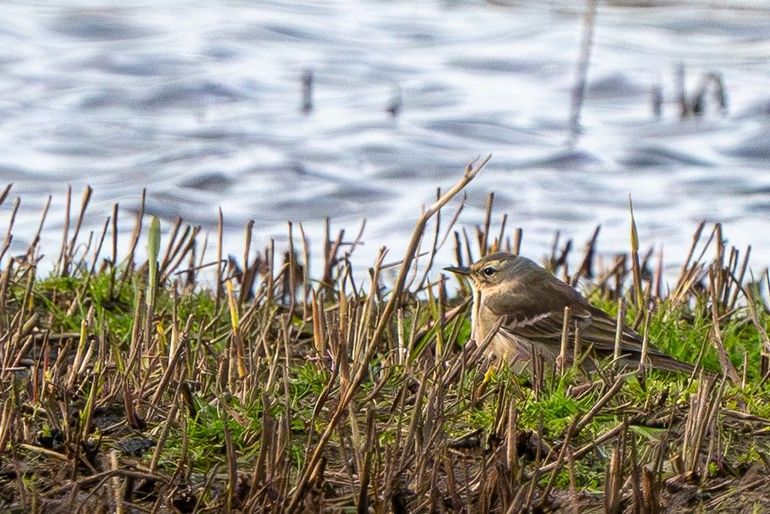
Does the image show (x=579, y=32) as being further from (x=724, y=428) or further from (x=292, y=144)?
(x=724, y=428)

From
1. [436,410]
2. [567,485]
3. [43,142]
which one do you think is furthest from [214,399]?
[43,142]

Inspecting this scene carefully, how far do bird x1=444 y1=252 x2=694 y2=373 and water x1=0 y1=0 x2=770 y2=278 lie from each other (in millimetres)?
3966

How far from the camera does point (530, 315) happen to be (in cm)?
761

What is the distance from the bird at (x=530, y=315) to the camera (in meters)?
7.14

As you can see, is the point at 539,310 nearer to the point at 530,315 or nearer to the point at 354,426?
the point at 530,315

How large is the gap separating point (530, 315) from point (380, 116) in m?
9.49

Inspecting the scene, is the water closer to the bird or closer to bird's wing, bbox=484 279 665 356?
the bird

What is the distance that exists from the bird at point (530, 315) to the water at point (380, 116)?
156 inches

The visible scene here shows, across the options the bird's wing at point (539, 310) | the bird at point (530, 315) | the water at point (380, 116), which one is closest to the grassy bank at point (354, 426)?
the bird at point (530, 315)

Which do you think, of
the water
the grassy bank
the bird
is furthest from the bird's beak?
the water

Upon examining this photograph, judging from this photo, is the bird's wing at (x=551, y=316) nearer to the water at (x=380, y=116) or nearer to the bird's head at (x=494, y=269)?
the bird's head at (x=494, y=269)

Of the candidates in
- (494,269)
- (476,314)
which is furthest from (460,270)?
(476,314)

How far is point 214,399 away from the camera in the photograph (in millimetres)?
5832

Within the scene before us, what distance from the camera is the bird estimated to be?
7145 millimetres
